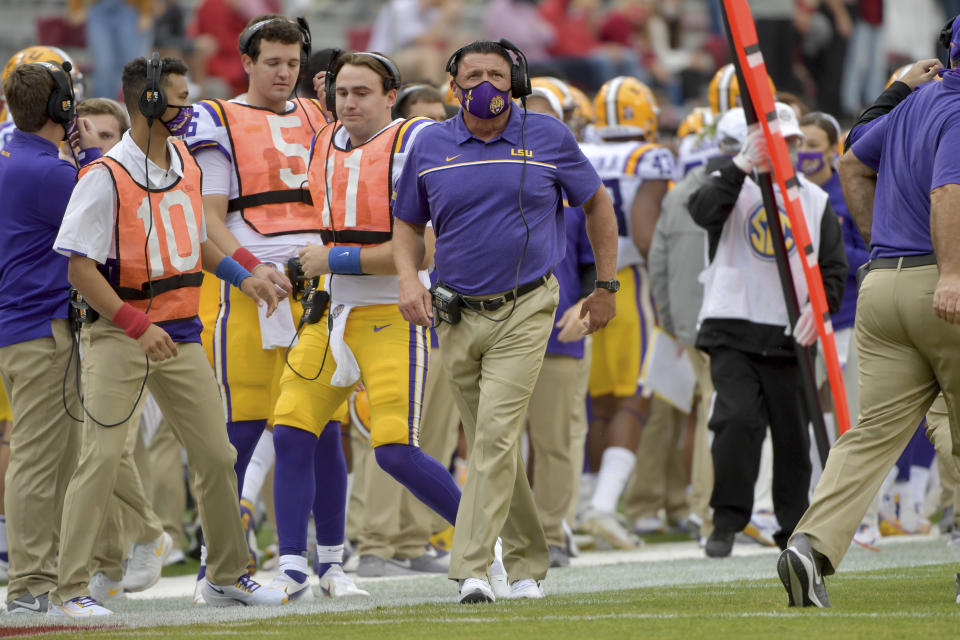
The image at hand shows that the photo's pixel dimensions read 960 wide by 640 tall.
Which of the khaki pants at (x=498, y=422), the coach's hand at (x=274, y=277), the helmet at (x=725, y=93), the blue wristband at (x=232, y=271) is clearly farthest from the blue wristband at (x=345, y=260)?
the helmet at (x=725, y=93)

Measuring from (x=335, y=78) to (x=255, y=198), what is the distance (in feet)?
2.11

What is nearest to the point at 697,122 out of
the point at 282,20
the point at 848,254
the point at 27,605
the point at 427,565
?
the point at 848,254

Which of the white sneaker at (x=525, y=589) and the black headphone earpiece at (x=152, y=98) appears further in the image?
the white sneaker at (x=525, y=589)

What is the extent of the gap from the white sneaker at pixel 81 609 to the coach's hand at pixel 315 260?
160 centimetres

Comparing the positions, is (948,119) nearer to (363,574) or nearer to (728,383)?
(728,383)

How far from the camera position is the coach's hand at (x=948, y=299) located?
5664 mm

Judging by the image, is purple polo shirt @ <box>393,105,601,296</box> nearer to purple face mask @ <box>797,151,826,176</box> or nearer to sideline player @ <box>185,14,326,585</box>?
sideline player @ <box>185,14,326,585</box>

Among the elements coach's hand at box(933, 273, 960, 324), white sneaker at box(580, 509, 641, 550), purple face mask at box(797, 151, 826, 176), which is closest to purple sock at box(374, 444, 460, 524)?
coach's hand at box(933, 273, 960, 324)

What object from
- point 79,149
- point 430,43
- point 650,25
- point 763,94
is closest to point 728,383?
point 763,94

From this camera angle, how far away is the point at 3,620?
6520 mm

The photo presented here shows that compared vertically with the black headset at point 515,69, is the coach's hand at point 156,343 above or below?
below

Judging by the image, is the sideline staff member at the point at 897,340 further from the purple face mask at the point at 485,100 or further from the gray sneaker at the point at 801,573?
the purple face mask at the point at 485,100

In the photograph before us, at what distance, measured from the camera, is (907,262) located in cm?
598

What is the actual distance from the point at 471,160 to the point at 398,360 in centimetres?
92
